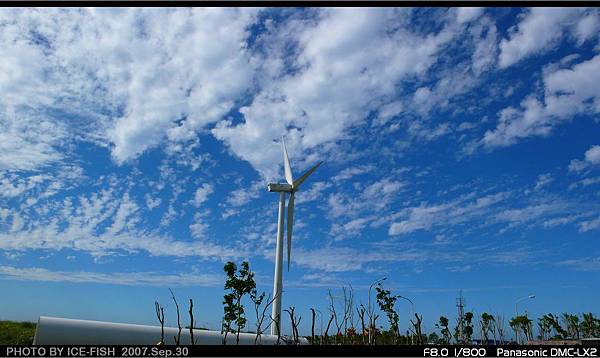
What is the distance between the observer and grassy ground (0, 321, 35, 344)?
94.9 feet

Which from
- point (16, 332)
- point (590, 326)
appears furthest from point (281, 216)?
point (590, 326)

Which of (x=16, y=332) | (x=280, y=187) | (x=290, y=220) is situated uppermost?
(x=280, y=187)

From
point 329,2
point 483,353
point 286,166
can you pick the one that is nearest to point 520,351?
point 483,353

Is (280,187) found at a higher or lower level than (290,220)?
higher

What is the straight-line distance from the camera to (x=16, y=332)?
31250mm

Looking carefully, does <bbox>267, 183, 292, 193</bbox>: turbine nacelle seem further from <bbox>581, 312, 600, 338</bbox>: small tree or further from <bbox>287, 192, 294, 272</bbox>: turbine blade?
<bbox>581, 312, 600, 338</bbox>: small tree

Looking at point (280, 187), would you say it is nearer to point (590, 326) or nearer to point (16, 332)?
point (16, 332)

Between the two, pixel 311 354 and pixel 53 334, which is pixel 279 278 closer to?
pixel 53 334

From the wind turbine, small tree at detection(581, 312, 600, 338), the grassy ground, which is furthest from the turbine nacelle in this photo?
small tree at detection(581, 312, 600, 338)

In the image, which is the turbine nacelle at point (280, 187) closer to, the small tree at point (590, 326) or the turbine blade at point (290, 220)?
the turbine blade at point (290, 220)

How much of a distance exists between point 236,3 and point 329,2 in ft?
3.38

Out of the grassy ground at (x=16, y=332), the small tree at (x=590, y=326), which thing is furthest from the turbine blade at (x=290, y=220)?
the small tree at (x=590, y=326)

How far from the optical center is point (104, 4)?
576 cm

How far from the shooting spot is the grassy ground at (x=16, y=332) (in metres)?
28.9
